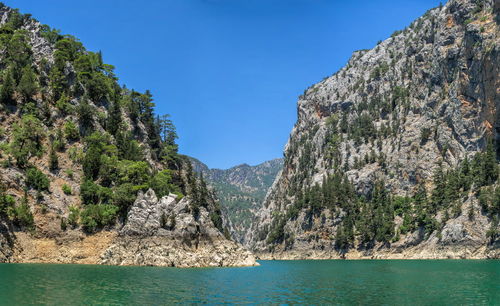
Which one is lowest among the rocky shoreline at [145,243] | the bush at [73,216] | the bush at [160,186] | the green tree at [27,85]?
the rocky shoreline at [145,243]

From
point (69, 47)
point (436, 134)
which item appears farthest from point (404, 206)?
point (69, 47)

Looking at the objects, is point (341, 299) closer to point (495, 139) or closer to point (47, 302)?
point (47, 302)

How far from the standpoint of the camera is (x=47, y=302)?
31812 mm

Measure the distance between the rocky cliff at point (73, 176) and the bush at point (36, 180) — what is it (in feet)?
0.58

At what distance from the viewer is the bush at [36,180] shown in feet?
249

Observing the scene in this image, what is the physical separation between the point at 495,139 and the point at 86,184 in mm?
130084

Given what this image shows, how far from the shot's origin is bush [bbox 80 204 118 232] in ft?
251

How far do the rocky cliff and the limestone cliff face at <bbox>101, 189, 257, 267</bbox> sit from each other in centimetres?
20

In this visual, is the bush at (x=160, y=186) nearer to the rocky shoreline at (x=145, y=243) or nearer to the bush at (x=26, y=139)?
the rocky shoreline at (x=145, y=243)

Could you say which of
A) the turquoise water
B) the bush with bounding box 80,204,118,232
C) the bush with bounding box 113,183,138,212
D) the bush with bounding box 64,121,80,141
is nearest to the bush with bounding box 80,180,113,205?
the bush with bounding box 113,183,138,212

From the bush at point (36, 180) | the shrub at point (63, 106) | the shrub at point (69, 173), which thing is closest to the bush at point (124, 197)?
the shrub at point (69, 173)

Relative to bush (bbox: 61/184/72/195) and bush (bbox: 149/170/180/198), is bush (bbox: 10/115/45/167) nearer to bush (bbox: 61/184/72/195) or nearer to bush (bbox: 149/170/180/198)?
bush (bbox: 61/184/72/195)

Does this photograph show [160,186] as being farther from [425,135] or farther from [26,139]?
[425,135]

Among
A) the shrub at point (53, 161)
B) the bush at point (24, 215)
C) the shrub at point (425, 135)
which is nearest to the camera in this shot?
the bush at point (24, 215)
